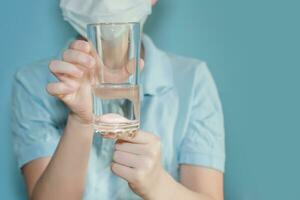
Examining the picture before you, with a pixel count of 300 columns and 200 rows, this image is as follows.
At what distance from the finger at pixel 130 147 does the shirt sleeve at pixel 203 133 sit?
298mm

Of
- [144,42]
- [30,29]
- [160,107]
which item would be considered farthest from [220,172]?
[30,29]

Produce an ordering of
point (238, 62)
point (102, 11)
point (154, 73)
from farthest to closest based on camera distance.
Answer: point (238, 62) < point (154, 73) < point (102, 11)

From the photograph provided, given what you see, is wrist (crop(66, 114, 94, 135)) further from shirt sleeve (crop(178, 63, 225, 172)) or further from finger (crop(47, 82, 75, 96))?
shirt sleeve (crop(178, 63, 225, 172))

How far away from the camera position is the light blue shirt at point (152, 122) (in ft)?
3.37

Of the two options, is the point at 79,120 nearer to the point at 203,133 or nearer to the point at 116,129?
the point at 116,129

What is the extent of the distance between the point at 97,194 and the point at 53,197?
120 mm

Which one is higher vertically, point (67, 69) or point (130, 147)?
point (67, 69)

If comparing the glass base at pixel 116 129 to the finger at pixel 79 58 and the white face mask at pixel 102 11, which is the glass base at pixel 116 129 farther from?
the white face mask at pixel 102 11

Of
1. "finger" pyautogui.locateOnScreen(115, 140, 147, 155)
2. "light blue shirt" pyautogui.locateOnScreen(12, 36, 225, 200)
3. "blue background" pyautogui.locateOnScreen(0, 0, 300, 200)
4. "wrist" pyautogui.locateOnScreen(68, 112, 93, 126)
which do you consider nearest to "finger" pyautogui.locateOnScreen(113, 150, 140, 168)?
"finger" pyautogui.locateOnScreen(115, 140, 147, 155)

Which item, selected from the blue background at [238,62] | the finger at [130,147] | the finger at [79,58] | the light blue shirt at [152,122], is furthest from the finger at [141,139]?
the blue background at [238,62]

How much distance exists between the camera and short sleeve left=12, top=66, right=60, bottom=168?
1037mm

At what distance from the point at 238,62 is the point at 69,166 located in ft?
1.71

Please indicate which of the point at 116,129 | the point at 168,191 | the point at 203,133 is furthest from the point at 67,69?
the point at 203,133

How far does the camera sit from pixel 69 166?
90 centimetres
